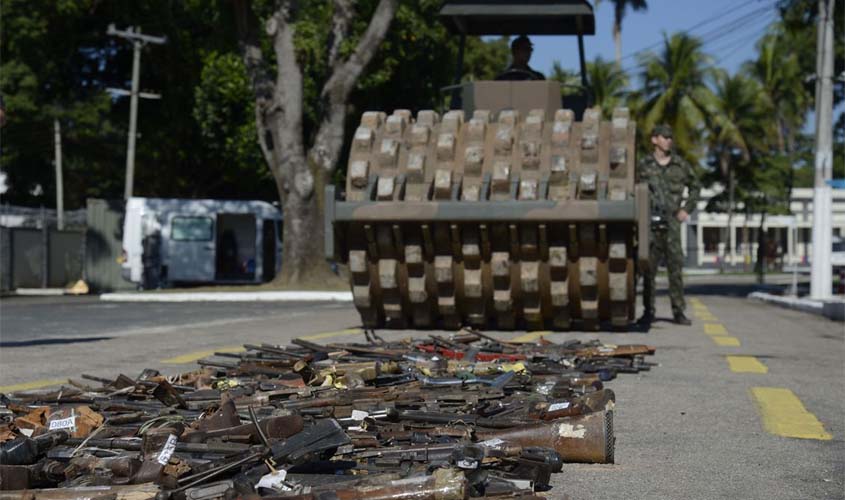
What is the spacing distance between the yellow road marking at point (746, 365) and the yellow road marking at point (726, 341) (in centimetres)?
121

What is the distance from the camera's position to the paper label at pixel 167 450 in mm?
4292

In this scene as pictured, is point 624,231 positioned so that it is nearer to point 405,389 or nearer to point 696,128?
point 405,389

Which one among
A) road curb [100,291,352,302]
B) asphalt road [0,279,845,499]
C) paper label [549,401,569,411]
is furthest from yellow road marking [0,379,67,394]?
road curb [100,291,352,302]

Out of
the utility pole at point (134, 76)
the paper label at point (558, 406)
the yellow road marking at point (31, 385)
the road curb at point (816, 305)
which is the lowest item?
the road curb at point (816, 305)

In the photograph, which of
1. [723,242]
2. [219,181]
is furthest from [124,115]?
[723,242]

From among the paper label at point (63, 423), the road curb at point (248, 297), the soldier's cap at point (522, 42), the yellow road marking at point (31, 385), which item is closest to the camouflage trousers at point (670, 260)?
the soldier's cap at point (522, 42)

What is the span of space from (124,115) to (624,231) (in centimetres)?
3738

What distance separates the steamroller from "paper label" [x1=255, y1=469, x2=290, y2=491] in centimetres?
670

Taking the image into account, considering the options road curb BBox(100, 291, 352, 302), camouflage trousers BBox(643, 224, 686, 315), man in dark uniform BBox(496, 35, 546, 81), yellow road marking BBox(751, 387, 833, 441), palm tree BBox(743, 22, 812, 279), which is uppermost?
palm tree BBox(743, 22, 812, 279)

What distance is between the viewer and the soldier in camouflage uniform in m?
13.6

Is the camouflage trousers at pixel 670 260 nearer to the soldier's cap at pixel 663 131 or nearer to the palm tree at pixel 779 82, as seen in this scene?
the soldier's cap at pixel 663 131

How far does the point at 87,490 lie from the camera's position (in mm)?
3973

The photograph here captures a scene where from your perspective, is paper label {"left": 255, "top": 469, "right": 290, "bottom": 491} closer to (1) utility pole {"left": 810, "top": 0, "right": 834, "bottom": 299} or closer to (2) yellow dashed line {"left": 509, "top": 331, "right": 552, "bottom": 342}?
(2) yellow dashed line {"left": 509, "top": 331, "right": 552, "bottom": 342}

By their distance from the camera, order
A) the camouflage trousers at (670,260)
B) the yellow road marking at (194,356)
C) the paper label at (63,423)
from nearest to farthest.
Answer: the paper label at (63,423) < the yellow road marking at (194,356) < the camouflage trousers at (670,260)
